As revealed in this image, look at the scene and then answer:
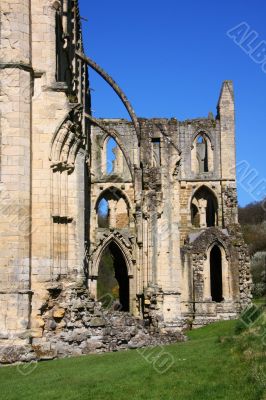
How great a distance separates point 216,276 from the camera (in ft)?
129

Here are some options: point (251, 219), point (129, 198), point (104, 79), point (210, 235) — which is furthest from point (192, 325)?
point (251, 219)

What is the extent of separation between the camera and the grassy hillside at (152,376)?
9547mm

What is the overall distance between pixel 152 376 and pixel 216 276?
28.8 metres

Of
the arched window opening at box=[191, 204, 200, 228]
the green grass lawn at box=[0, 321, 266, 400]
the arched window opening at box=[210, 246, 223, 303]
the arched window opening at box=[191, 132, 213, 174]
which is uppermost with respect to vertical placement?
the arched window opening at box=[191, 132, 213, 174]

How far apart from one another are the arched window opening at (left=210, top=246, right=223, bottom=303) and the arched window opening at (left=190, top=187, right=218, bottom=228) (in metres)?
3.50

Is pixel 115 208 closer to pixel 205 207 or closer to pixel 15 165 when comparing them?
pixel 205 207

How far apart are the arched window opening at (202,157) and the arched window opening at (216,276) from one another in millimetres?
6347

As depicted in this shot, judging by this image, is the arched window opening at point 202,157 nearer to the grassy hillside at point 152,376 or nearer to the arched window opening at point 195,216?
the arched window opening at point 195,216

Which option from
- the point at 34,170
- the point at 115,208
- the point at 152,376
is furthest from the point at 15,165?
the point at 115,208

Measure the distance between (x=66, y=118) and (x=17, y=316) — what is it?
4.85 metres

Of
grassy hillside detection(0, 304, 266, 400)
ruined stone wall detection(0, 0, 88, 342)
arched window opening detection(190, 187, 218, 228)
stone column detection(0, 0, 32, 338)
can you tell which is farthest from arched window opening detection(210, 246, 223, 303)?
grassy hillside detection(0, 304, 266, 400)

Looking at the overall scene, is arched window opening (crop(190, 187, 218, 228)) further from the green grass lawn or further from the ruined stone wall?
the green grass lawn

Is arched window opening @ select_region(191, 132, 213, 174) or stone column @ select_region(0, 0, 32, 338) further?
arched window opening @ select_region(191, 132, 213, 174)

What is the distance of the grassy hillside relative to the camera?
31.3 feet
